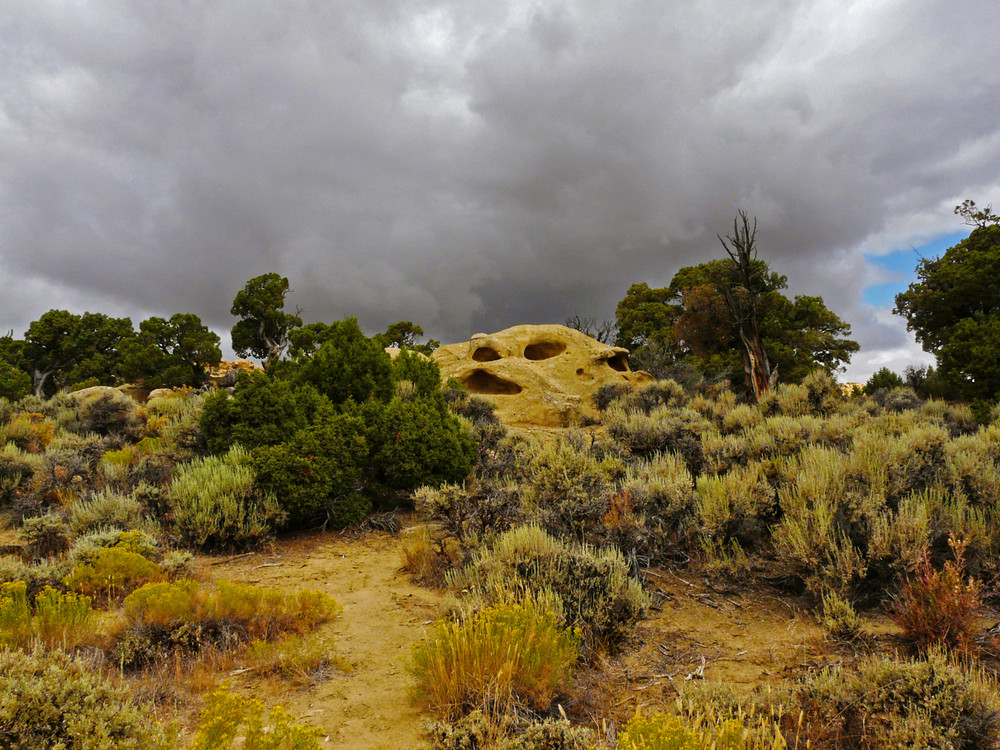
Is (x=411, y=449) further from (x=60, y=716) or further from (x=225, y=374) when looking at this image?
(x=225, y=374)

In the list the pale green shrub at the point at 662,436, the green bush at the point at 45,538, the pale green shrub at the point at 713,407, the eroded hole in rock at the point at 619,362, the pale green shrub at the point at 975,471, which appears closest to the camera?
the pale green shrub at the point at 975,471

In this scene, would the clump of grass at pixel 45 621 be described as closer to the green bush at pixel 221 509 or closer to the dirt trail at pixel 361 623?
the dirt trail at pixel 361 623

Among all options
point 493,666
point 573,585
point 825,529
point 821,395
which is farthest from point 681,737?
point 821,395

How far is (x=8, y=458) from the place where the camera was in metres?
10.3

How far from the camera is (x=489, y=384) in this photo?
19688mm

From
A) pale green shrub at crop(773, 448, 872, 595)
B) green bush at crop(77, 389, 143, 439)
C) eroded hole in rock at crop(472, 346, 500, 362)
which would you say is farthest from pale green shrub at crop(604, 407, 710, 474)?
green bush at crop(77, 389, 143, 439)

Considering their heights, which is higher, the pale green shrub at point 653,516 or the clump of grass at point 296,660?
the pale green shrub at point 653,516

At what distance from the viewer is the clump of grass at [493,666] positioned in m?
3.09

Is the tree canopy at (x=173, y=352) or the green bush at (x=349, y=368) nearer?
the green bush at (x=349, y=368)

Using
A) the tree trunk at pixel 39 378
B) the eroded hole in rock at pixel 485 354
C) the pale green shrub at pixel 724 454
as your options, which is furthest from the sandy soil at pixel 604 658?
the tree trunk at pixel 39 378

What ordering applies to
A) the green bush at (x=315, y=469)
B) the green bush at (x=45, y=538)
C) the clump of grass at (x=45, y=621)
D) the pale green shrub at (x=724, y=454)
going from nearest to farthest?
the clump of grass at (x=45, y=621)
the green bush at (x=45, y=538)
the green bush at (x=315, y=469)
the pale green shrub at (x=724, y=454)

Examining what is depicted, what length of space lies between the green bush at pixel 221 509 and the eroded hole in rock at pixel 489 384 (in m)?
12.0

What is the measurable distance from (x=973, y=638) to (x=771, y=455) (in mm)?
4993

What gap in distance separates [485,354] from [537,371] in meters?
3.33
